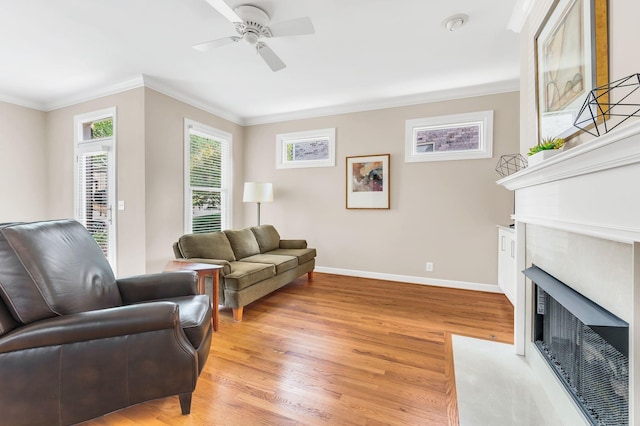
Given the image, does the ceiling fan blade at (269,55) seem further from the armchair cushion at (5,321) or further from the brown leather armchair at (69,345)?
the armchair cushion at (5,321)

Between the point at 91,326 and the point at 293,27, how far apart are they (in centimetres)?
224

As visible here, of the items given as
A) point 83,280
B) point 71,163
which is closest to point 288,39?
point 83,280

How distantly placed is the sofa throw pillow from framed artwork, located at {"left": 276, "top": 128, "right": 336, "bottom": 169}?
155 centimetres

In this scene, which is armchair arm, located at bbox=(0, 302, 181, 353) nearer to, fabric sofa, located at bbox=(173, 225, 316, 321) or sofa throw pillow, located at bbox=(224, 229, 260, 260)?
fabric sofa, located at bbox=(173, 225, 316, 321)

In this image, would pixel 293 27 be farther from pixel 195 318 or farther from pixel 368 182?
pixel 368 182

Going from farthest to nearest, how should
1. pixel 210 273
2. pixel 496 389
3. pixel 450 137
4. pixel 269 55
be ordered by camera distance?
1. pixel 450 137
2. pixel 210 273
3. pixel 269 55
4. pixel 496 389

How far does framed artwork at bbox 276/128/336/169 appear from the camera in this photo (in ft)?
14.5

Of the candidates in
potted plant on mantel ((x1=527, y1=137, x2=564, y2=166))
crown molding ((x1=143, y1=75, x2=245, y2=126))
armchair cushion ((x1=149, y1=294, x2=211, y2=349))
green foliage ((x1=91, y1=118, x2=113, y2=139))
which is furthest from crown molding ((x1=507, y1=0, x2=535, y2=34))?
green foliage ((x1=91, y1=118, x2=113, y2=139))

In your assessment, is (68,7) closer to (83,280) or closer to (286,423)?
(83,280)

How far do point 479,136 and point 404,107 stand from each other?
3.60ft

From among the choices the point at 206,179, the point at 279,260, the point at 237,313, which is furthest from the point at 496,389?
the point at 206,179

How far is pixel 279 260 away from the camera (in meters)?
3.38

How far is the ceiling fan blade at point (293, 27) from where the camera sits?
1.95 m

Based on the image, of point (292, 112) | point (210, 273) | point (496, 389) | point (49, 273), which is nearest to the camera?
point (49, 273)
